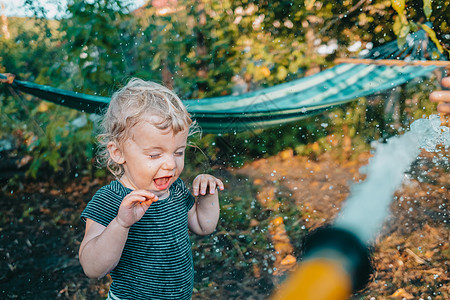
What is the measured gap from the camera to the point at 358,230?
293 centimetres

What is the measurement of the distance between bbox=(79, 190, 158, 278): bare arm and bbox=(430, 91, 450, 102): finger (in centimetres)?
336

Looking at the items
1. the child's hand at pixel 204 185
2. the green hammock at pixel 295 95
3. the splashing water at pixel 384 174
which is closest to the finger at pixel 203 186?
the child's hand at pixel 204 185

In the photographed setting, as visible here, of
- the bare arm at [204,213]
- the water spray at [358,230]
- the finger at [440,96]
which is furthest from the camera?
the finger at [440,96]

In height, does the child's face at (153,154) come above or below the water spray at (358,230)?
above

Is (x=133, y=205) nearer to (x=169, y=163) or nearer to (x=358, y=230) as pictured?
(x=169, y=163)

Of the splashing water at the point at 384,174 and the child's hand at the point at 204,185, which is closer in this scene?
the child's hand at the point at 204,185

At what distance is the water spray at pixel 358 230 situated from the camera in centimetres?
240

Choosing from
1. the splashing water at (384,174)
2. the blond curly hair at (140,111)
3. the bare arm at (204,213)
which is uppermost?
the blond curly hair at (140,111)

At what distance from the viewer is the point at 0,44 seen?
13.3ft

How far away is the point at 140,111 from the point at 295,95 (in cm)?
208

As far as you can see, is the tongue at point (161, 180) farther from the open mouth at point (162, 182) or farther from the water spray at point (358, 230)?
the water spray at point (358, 230)

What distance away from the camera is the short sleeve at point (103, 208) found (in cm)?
122

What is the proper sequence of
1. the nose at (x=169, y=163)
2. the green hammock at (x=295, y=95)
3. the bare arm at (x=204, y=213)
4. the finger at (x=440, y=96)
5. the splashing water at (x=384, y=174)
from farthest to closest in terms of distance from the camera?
1. the finger at (x=440, y=96)
2. the splashing water at (x=384, y=174)
3. the green hammock at (x=295, y=95)
4. the bare arm at (x=204, y=213)
5. the nose at (x=169, y=163)

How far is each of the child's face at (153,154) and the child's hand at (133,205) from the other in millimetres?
101
